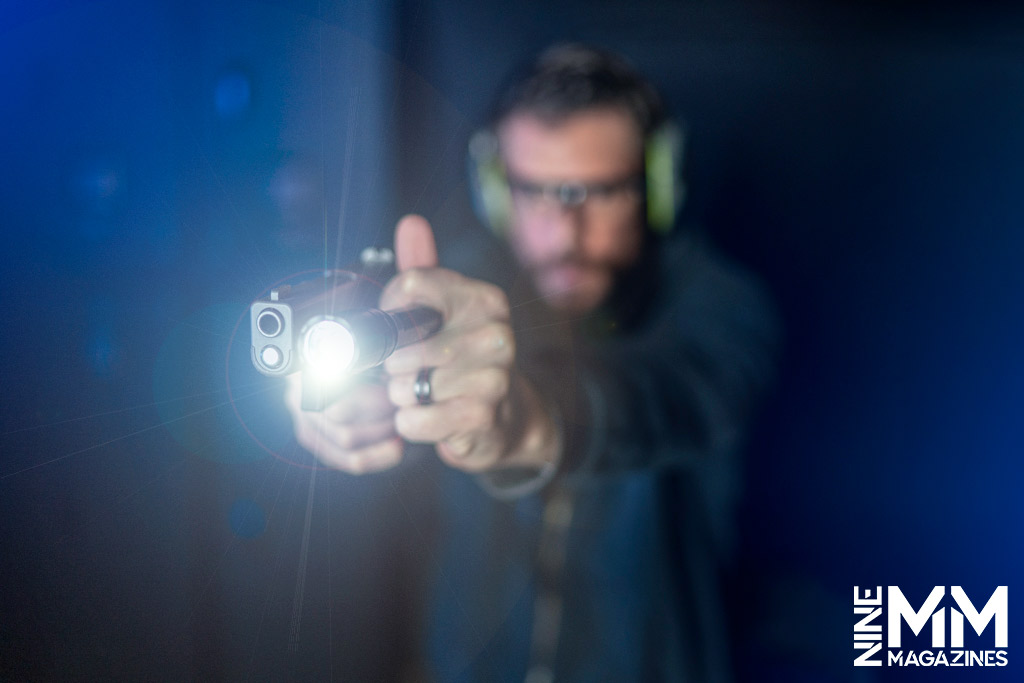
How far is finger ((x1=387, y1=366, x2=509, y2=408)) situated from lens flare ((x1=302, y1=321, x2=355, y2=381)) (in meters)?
0.14

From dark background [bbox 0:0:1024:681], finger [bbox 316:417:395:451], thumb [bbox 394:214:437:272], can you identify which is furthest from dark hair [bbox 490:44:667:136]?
finger [bbox 316:417:395:451]

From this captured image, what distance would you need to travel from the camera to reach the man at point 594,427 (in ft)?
2.20

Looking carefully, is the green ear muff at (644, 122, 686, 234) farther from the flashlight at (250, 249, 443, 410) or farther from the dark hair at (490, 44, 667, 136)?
the flashlight at (250, 249, 443, 410)

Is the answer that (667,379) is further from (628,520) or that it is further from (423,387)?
(423,387)

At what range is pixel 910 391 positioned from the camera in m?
1.34

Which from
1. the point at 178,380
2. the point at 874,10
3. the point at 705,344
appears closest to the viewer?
the point at 178,380

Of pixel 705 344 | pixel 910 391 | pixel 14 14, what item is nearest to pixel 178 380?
pixel 14 14

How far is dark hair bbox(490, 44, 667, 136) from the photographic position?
0.92m

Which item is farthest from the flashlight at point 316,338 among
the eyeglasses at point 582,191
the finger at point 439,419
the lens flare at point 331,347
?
the eyeglasses at point 582,191

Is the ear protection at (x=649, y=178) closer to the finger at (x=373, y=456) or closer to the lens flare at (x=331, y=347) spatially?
the finger at (x=373, y=456)

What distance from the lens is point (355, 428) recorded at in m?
0.56

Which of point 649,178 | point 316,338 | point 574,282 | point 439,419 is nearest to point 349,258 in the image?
point 574,282

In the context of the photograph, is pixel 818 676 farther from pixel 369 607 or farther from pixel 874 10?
pixel 874 10

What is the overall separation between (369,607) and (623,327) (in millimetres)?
751
